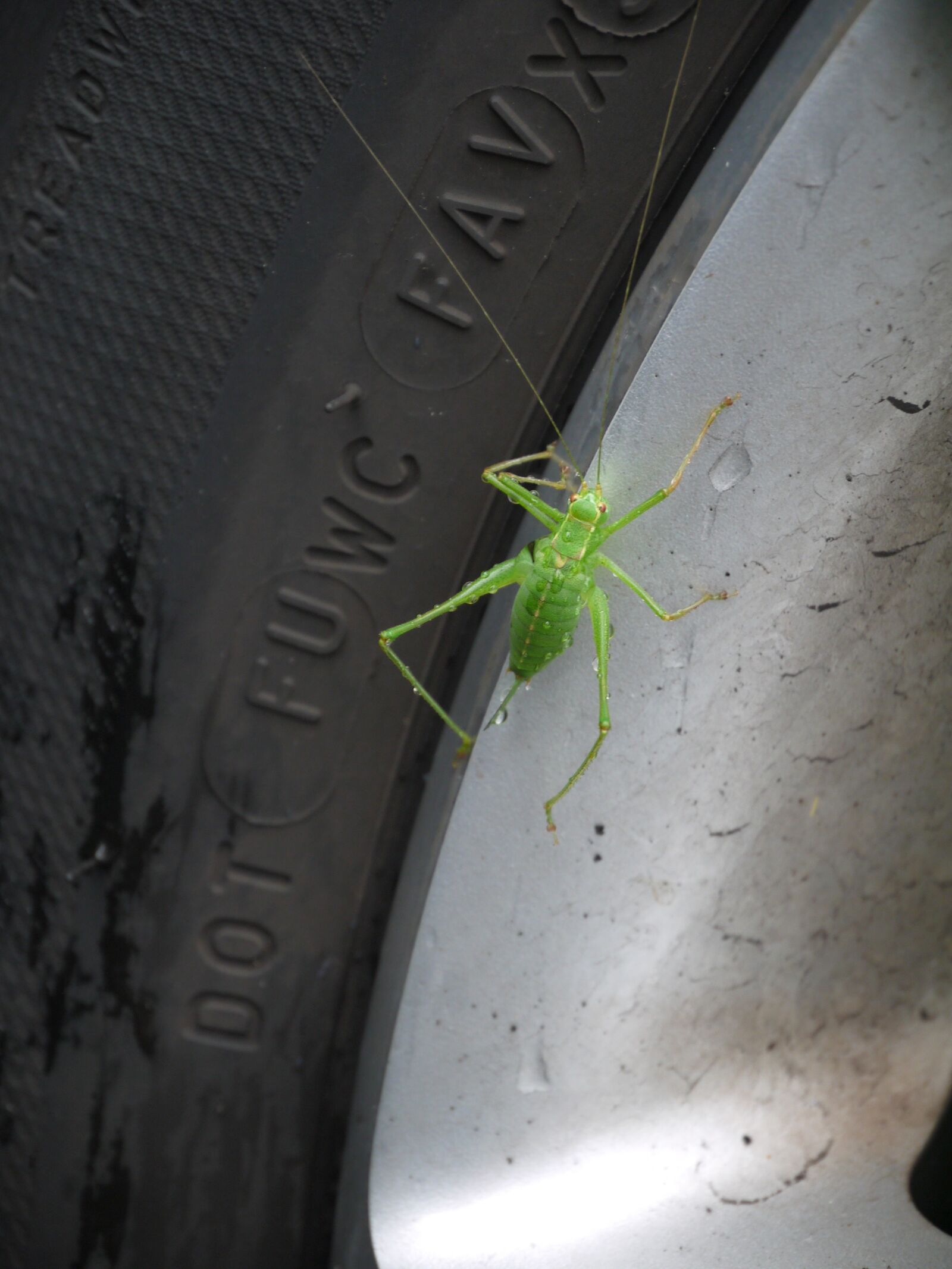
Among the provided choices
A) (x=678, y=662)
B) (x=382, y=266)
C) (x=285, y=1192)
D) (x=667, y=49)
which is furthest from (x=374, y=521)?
(x=285, y=1192)

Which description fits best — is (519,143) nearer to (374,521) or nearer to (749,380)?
(749,380)

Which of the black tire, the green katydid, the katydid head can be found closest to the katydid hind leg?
the green katydid

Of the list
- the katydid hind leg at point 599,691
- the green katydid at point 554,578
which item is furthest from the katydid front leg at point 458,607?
the katydid hind leg at point 599,691

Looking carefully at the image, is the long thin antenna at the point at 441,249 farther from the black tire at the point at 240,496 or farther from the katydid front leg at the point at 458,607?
the katydid front leg at the point at 458,607

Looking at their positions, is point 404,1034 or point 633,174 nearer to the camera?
point 633,174

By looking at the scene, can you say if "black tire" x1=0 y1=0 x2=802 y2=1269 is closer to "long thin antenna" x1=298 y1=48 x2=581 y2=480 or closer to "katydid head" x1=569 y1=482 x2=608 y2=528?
"long thin antenna" x1=298 y1=48 x2=581 y2=480

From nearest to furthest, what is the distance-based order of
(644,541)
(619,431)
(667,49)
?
(667,49)
(619,431)
(644,541)

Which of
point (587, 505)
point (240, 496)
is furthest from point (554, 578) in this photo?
point (240, 496)
